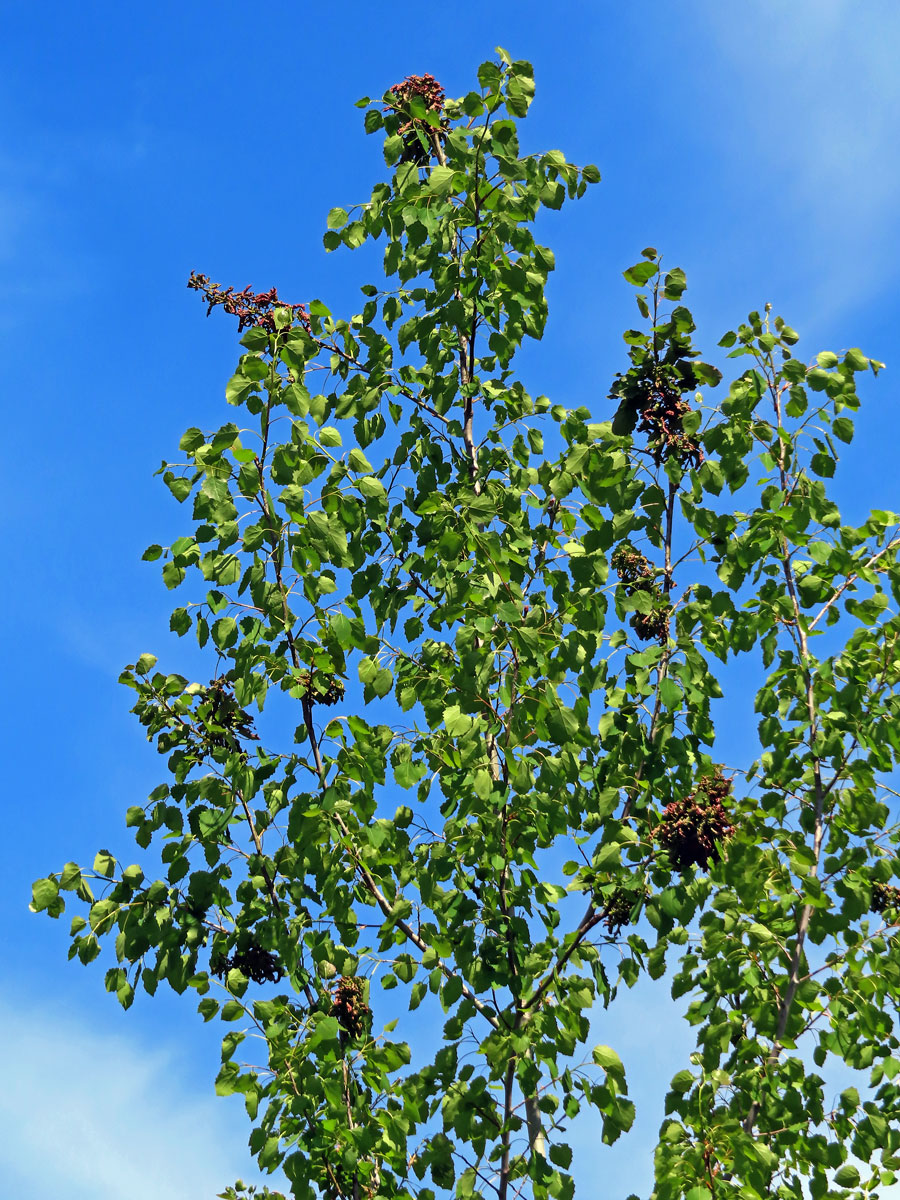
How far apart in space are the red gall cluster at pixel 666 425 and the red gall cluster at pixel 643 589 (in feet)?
2.00

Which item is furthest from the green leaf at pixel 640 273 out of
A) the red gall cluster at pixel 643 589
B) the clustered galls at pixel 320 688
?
the clustered galls at pixel 320 688

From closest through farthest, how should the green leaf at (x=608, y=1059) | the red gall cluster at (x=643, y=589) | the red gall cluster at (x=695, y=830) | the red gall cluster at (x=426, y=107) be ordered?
the green leaf at (x=608, y=1059), the red gall cluster at (x=695, y=830), the red gall cluster at (x=643, y=589), the red gall cluster at (x=426, y=107)

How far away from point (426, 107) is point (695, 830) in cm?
469

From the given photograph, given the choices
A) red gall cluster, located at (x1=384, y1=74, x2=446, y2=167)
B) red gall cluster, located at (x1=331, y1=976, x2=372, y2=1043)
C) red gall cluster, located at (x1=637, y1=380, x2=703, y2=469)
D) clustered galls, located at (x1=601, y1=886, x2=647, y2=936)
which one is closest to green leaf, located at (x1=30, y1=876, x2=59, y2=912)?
red gall cluster, located at (x1=331, y1=976, x2=372, y2=1043)

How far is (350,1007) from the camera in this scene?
6.03 metres

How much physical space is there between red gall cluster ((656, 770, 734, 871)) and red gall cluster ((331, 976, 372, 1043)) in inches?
70.7

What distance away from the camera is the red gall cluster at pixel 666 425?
6473 mm

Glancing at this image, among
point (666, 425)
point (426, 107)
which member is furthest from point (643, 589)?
point (426, 107)

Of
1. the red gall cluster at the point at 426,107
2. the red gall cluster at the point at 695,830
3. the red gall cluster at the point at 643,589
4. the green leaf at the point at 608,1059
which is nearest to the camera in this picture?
the green leaf at the point at 608,1059

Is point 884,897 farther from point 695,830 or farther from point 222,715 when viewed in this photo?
point 222,715

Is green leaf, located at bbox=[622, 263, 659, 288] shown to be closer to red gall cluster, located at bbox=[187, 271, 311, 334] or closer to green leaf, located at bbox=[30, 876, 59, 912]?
red gall cluster, located at bbox=[187, 271, 311, 334]

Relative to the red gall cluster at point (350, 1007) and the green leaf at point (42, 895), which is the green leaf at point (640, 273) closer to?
the red gall cluster at point (350, 1007)

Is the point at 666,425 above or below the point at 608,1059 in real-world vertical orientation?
above

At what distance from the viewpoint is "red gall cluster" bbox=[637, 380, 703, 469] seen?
6473 millimetres
